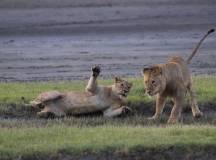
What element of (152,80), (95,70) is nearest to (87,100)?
(95,70)

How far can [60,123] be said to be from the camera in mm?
13242

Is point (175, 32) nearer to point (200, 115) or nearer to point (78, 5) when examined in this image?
point (78, 5)

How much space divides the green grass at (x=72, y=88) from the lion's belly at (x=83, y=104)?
1.65ft

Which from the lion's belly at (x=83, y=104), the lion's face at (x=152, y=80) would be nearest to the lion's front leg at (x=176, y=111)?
the lion's face at (x=152, y=80)

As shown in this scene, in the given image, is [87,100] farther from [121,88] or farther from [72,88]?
[72,88]

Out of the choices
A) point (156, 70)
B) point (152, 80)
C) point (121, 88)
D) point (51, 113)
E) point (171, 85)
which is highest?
point (156, 70)

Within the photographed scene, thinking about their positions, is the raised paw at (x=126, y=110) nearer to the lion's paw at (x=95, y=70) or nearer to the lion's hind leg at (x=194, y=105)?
the lion's paw at (x=95, y=70)

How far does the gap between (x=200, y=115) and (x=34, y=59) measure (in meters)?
9.31

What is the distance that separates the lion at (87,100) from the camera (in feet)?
47.0

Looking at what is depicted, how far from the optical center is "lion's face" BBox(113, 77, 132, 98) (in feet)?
47.1

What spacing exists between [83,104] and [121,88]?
67cm

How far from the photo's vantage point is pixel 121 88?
47.3 feet

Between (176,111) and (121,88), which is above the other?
(121,88)

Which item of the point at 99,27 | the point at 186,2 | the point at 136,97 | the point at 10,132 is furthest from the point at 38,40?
the point at 10,132
